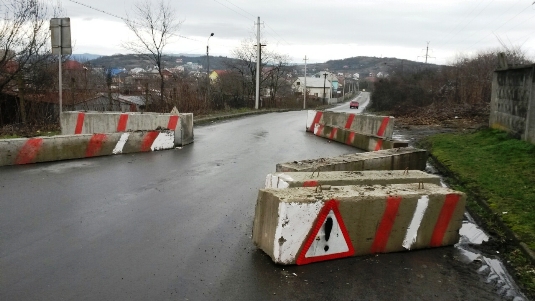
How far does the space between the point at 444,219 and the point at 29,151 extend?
29.6 ft

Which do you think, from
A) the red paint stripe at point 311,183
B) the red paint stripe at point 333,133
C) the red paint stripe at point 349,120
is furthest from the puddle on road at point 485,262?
the red paint stripe at point 333,133

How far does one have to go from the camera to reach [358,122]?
15914 mm

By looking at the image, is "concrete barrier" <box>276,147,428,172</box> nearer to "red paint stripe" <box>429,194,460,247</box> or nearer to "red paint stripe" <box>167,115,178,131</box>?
"red paint stripe" <box>429,194,460,247</box>

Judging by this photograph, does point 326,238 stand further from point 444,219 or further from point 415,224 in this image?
point 444,219

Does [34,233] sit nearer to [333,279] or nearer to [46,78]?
[333,279]

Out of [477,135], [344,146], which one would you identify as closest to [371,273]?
[344,146]

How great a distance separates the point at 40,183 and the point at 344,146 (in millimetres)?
9975

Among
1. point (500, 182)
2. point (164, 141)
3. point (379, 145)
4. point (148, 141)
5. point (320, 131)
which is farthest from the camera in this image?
point (320, 131)

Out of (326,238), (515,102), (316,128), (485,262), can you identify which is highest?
(515,102)

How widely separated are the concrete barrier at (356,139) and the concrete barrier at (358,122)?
23 centimetres

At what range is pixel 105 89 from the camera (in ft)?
70.2

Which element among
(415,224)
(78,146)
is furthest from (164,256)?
(78,146)

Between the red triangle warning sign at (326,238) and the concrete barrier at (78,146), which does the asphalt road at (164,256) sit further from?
the concrete barrier at (78,146)

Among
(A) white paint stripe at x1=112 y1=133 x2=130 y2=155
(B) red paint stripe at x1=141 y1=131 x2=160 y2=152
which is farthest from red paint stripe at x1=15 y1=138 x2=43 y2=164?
(B) red paint stripe at x1=141 y1=131 x2=160 y2=152
